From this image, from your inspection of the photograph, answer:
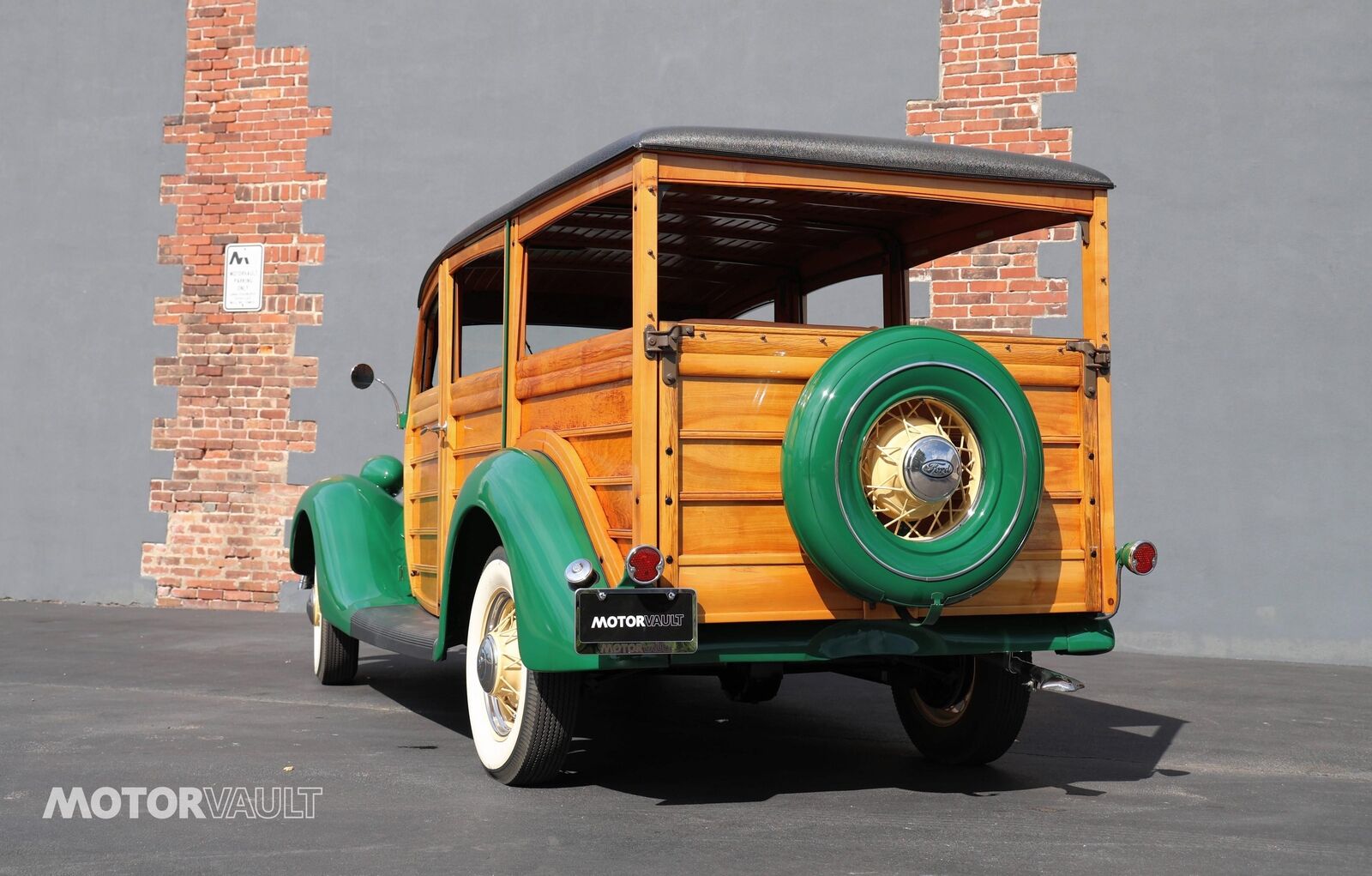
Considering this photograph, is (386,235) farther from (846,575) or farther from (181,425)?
(846,575)

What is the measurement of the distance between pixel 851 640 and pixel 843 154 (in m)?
1.57

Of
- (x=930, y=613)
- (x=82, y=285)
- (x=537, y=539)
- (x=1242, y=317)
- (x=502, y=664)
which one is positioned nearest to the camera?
(x=930, y=613)

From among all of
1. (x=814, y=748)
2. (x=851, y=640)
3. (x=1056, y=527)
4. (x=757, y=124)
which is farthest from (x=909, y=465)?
(x=757, y=124)

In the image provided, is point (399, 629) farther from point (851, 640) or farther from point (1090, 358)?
point (1090, 358)

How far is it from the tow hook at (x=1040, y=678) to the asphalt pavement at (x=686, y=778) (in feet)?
1.28

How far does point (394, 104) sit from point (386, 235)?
3.29 feet

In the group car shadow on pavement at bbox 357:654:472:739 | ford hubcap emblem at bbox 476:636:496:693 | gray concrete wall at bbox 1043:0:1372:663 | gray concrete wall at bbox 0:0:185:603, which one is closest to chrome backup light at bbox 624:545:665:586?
ford hubcap emblem at bbox 476:636:496:693

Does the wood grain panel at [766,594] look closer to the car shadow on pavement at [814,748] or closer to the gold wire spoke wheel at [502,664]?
the car shadow on pavement at [814,748]

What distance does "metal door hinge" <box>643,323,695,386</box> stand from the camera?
170 inches

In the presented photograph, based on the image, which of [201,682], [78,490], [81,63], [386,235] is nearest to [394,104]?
[386,235]

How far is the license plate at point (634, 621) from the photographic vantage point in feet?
13.4

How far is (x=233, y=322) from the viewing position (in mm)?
10969

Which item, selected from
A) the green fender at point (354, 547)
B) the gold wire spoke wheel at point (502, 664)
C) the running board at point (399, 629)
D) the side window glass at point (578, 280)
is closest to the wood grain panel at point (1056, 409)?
the side window glass at point (578, 280)

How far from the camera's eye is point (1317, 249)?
8961mm
